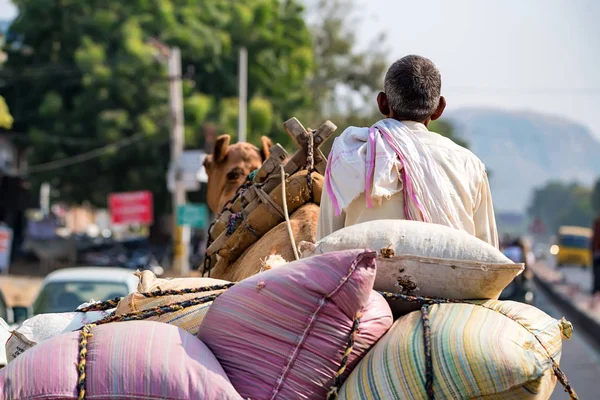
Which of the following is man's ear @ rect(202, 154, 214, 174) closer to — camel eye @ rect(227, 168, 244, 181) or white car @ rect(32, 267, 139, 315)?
camel eye @ rect(227, 168, 244, 181)

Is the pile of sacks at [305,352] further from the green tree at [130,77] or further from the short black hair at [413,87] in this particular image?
the green tree at [130,77]

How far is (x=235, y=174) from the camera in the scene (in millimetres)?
6531

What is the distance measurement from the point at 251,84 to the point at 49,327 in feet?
110

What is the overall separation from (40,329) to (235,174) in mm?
3346

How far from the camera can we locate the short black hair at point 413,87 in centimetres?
380

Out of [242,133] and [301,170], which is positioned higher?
[301,170]

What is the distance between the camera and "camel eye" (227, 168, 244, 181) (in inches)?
257

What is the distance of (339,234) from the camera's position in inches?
125

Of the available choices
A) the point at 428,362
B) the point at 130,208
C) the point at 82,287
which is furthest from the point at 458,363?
the point at 130,208

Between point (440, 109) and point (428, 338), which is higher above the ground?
point (440, 109)

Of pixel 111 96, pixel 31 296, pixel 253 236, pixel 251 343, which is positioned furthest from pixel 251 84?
pixel 251 343

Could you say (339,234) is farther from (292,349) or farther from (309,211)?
(309,211)

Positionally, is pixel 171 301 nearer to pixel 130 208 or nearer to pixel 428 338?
pixel 428 338

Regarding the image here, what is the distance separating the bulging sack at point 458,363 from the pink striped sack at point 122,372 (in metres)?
0.40
